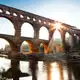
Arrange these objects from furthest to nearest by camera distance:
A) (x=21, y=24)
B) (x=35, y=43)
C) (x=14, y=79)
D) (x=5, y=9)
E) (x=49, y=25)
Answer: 1. (x=49, y=25)
2. (x=35, y=43)
3. (x=21, y=24)
4. (x=5, y=9)
5. (x=14, y=79)

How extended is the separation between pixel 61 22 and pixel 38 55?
542 inches

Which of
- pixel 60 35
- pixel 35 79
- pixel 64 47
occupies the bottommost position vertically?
pixel 35 79

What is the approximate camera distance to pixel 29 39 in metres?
31.1

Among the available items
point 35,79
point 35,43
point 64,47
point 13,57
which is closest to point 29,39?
point 35,43

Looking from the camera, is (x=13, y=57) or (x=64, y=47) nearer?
(x=13, y=57)

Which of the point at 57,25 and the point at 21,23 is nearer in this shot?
the point at 21,23

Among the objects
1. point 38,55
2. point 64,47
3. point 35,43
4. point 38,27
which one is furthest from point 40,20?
point 64,47

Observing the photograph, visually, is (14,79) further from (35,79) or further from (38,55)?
(38,55)

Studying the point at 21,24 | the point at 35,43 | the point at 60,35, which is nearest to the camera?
the point at 21,24

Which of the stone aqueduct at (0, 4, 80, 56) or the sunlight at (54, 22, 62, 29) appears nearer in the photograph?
the stone aqueduct at (0, 4, 80, 56)

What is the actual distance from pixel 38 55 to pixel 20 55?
337 centimetres

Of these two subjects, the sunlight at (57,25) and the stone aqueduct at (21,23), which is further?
the sunlight at (57,25)

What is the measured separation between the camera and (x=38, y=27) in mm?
33344

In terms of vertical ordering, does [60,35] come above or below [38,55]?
above
